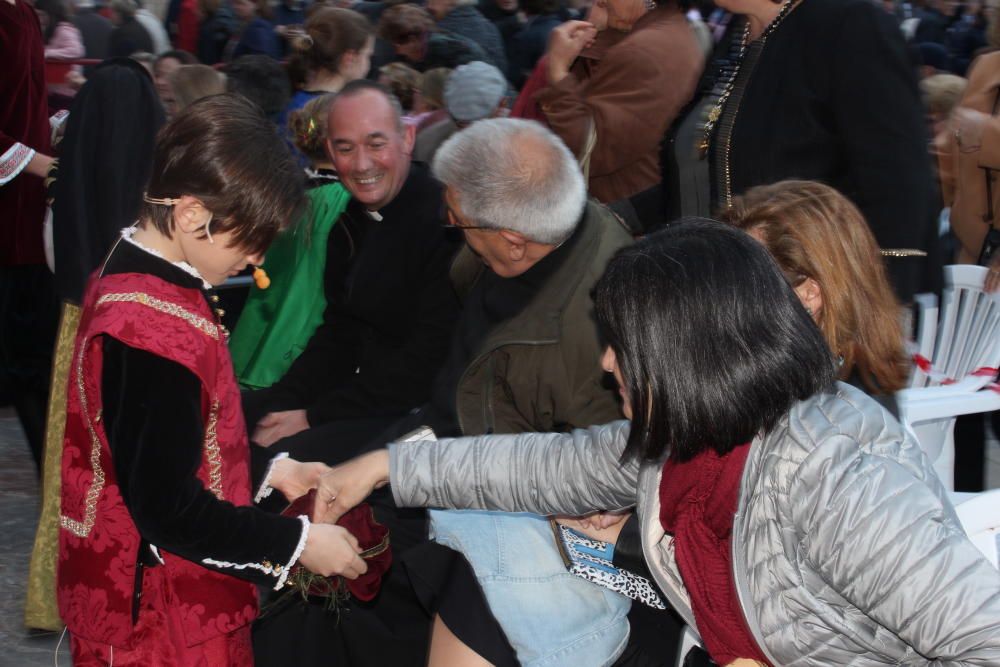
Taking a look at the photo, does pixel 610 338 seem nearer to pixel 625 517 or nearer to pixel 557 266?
pixel 625 517

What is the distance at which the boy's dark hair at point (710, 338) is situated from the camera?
5.89ft

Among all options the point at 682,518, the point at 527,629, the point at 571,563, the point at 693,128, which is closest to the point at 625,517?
the point at 571,563

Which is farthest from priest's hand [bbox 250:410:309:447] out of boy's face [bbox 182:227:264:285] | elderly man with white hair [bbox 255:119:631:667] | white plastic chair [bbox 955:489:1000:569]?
white plastic chair [bbox 955:489:1000:569]

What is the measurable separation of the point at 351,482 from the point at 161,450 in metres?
0.54

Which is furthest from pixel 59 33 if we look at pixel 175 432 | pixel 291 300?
pixel 175 432

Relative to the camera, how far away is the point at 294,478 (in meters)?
2.68

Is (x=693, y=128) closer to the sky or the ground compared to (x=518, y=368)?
closer to the sky

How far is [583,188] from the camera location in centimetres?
290

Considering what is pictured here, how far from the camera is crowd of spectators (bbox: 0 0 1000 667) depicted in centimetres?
182

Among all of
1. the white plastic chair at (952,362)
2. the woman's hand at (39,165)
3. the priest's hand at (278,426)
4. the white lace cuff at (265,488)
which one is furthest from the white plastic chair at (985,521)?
the woman's hand at (39,165)

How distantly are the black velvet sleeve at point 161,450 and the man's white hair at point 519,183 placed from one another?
3.47 ft

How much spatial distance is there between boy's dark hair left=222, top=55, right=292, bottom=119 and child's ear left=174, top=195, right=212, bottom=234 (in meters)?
3.10

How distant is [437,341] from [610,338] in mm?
1650

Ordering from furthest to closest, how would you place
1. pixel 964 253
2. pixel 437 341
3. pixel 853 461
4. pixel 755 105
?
pixel 964 253
pixel 437 341
pixel 755 105
pixel 853 461
